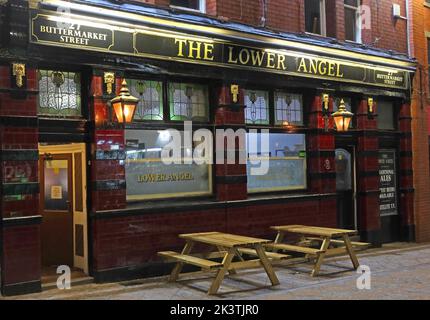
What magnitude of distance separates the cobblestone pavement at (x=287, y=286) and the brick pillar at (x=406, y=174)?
3334 mm

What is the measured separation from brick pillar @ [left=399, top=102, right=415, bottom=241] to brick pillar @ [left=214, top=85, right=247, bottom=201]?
16.8 feet

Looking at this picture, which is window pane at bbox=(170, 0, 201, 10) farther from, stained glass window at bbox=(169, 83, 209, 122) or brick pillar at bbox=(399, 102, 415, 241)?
brick pillar at bbox=(399, 102, 415, 241)

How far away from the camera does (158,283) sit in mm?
8086

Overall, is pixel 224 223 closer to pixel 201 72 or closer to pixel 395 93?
pixel 201 72

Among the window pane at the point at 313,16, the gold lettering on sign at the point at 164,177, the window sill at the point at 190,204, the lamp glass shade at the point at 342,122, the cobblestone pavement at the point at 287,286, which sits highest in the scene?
the window pane at the point at 313,16

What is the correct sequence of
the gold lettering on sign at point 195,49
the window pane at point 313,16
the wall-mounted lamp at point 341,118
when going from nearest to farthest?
the gold lettering on sign at point 195,49 < the wall-mounted lamp at point 341,118 < the window pane at point 313,16

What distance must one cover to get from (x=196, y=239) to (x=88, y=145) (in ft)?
7.03

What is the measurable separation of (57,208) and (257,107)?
407cm

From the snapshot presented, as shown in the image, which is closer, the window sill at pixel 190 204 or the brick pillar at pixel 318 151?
the window sill at pixel 190 204

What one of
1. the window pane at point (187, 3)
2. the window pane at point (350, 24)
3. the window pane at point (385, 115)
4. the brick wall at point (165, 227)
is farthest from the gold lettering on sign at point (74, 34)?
the window pane at point (385, 115)

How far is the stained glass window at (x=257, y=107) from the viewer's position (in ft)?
33.1

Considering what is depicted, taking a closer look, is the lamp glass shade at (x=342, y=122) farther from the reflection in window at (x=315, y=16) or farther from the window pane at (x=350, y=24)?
the window pane at (x=350, y=24)

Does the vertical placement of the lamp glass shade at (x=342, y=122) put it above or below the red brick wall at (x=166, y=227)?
above

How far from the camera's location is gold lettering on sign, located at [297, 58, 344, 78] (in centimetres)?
1061
